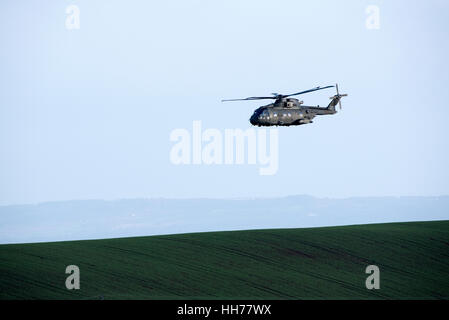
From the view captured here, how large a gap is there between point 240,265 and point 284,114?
7762 mm

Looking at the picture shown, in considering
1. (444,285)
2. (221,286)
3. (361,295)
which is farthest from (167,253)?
(444,285)

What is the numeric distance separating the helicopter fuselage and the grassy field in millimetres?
6275

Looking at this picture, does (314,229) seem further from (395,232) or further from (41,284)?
(41,284)

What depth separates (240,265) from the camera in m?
39.6

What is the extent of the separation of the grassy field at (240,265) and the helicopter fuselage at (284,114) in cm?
627

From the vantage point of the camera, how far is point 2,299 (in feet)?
104

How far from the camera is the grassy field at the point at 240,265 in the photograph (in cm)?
3481
